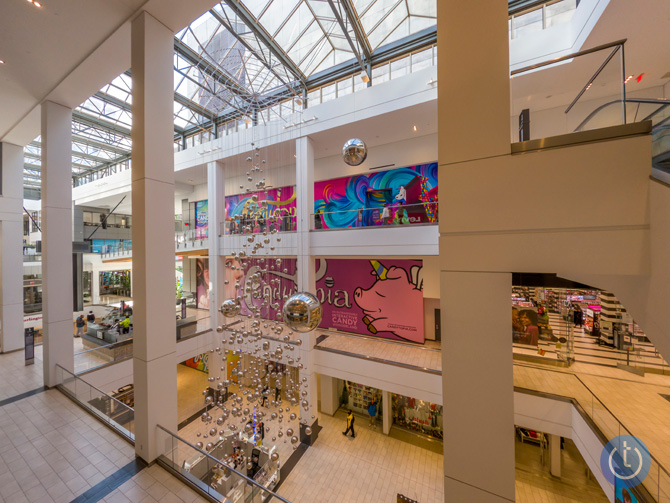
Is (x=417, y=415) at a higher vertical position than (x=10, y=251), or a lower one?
lower

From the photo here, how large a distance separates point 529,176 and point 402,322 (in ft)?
24.5

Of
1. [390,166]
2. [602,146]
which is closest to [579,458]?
[602,146]

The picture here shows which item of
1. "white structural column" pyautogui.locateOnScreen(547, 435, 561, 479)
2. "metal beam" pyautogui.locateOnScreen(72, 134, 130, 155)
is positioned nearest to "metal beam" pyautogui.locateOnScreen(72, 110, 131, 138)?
"metal beam" pyautogui.locateOnScreen(72, 134, 130, 155)

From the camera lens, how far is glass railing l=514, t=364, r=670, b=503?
3299 mm

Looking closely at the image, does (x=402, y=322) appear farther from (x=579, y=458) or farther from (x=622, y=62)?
(x=622, y=62)

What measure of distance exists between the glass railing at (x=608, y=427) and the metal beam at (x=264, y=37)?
34.2 ft

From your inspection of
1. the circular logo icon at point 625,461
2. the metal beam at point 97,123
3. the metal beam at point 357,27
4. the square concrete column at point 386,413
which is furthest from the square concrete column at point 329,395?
the metal beam at point 97,123

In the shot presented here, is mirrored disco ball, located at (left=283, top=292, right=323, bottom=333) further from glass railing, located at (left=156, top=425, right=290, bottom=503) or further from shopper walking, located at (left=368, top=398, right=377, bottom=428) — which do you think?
shopper walking, located at (left=368, top=398, right=377, bottom=428)

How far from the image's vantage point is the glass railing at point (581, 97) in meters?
1.78

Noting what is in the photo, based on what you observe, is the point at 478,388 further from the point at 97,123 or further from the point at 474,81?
the point at 97,123

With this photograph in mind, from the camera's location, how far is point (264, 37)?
6.94 meters

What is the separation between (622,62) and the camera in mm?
1945

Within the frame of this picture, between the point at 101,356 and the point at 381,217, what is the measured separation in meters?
8.62

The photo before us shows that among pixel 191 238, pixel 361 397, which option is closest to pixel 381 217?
pixel 361 397
